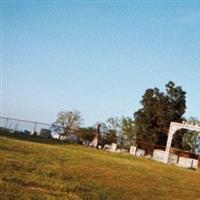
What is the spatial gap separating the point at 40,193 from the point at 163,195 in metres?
4.05

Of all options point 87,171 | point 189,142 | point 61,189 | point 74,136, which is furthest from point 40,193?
point 189,142

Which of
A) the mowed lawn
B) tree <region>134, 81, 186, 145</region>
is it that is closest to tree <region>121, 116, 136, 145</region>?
tree <region>134, 81, 186, 145</region>

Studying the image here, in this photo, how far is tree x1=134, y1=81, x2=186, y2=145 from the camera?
5784 cm

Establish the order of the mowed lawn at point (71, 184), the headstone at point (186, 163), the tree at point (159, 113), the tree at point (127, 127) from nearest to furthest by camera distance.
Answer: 1. the mowed lawn at point (71, 184)
2. the headstone at point (186, 163)
3. the tree at point (159, 113)
4. the tree at point (127, 127)

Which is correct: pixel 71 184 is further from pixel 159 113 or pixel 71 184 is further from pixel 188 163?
pixel 159 113

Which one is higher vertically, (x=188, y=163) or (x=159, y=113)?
(x=159, y=113)

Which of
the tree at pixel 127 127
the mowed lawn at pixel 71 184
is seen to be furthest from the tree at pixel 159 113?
the mowed lawn at pixel 71 184

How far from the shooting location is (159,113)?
59062mm

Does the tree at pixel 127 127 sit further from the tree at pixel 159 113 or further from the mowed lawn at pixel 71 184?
the mowed lawn at pixel 71 184

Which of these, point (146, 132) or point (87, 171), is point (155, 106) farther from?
point (87, 171)

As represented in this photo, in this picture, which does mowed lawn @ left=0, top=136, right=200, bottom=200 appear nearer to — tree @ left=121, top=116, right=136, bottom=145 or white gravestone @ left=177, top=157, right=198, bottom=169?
white gravestone @ left=177, top=157, right=198, bottom=169

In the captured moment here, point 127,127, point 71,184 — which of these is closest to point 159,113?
point 127,127

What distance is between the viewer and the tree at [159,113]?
57.8m

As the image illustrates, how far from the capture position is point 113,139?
4578cm
